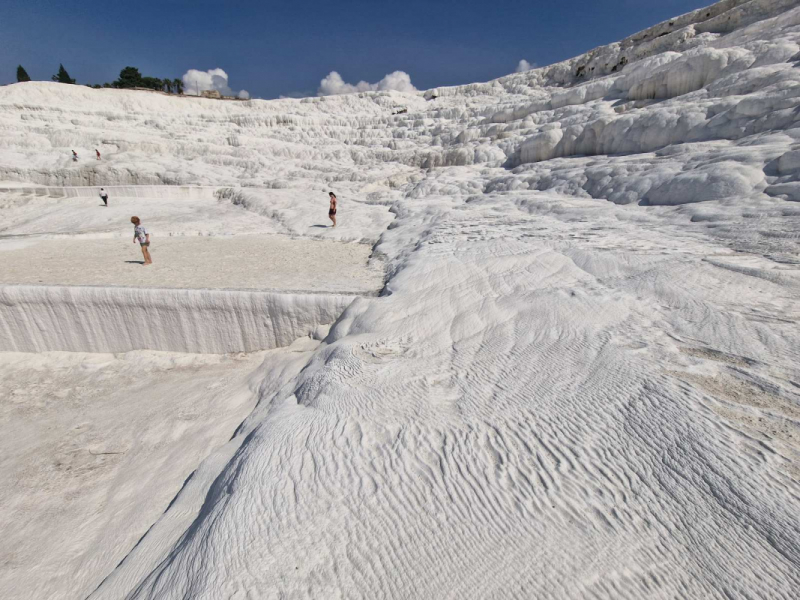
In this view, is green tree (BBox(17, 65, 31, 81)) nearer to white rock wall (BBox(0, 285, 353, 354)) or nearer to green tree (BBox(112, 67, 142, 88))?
green tree (BBox(112, 67, 142, 88))

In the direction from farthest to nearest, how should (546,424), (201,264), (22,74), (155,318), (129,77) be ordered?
(129,77) → (22,74) → (201,264) → (155,318) → (546,424)

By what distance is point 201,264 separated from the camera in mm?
6508

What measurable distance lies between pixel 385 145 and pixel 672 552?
62.4ft

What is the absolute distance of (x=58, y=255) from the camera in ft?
24.1

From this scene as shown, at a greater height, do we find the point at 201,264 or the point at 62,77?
the point at 62,77

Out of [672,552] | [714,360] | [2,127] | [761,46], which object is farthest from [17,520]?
[2,127]

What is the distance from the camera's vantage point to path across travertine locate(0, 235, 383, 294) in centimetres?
541

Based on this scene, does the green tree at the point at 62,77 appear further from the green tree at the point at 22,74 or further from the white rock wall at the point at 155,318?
the white rock wall at the point at 155,318

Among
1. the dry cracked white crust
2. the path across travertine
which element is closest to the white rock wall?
the path across travertine

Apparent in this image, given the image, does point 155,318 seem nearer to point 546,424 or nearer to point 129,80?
point 546,424

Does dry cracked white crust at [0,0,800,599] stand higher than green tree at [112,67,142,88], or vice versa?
green tree at [112,67,142,88]

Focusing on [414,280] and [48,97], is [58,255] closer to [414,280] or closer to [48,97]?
[414,280]

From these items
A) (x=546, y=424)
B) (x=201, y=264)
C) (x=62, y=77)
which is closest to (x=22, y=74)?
(x=62, y=77)

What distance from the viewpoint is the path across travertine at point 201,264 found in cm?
A: 541
